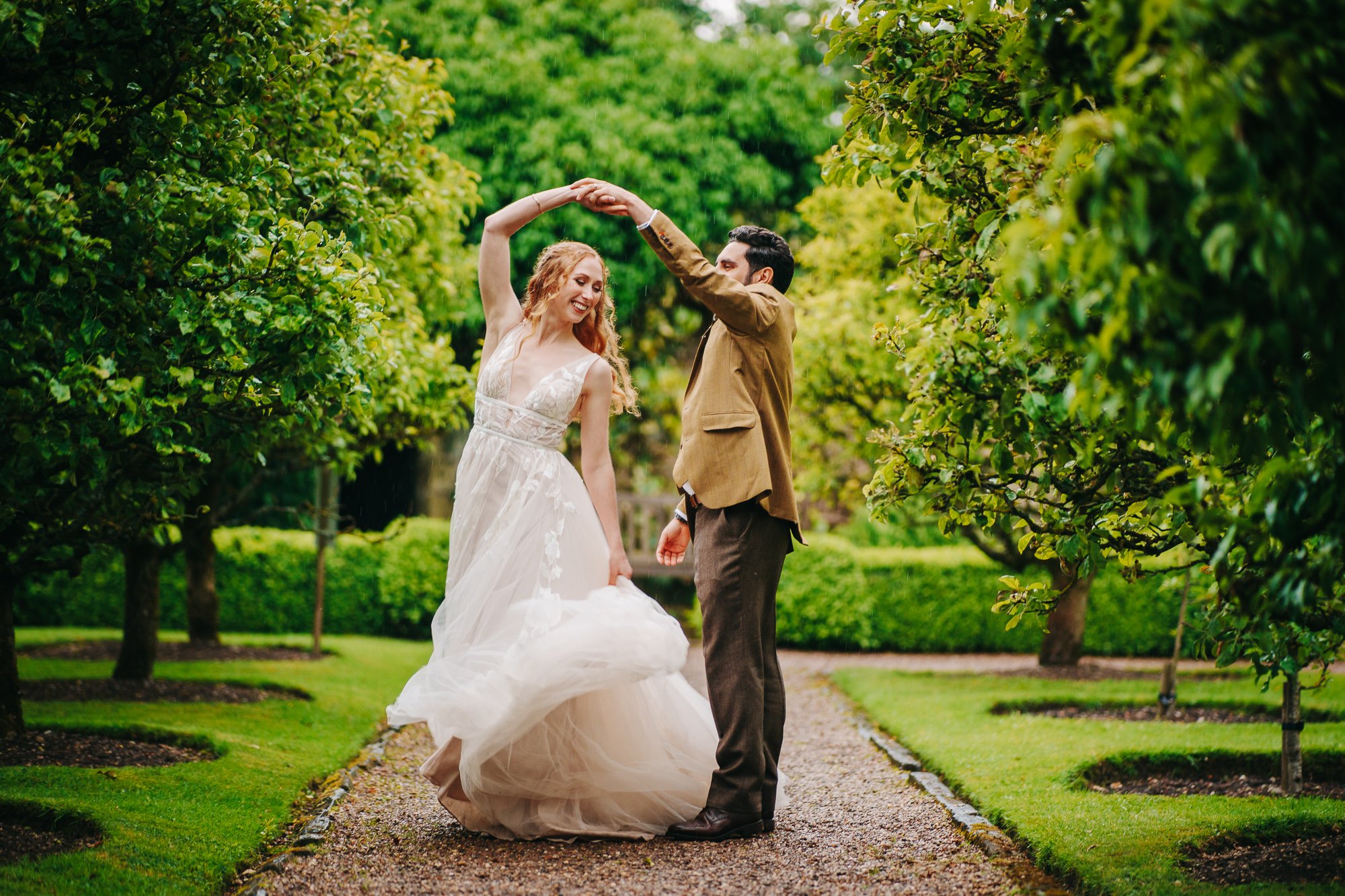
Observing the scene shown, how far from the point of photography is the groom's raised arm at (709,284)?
4.29 meters

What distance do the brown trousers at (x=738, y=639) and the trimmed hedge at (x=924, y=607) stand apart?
9.25m

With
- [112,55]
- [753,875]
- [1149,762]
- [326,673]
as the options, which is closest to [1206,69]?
[753,875]

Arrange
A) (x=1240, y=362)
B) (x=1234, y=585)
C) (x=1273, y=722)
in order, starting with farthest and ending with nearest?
(x=1273, y=722) < (x=1234, y=585) < (x=1240, y=362)

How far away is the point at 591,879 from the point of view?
4.07m

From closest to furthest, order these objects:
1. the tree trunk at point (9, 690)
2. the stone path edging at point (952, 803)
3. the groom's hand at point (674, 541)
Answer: the stone path edging at point (952, 803) → the groom's hand at point (674, 541) → the tree trunk at point (9, 690)

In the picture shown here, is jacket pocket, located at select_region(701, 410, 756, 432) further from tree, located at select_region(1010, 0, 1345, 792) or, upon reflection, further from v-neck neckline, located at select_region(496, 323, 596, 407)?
tree, located at select_region(1010, 0, 1345, 792)

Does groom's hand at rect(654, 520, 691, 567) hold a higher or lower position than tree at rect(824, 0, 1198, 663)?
lower

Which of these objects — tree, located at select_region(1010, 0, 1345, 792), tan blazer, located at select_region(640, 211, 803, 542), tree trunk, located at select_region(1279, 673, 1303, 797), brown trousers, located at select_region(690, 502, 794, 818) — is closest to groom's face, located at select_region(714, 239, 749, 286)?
tan blazer, located at select_region(640, 211, 803, 542)

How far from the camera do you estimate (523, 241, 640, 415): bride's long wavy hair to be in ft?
15.6

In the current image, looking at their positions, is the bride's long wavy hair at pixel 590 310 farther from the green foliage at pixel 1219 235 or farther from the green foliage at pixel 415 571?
the green foliage at pixel 415 571

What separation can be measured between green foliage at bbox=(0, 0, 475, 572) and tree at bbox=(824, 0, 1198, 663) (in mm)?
2371

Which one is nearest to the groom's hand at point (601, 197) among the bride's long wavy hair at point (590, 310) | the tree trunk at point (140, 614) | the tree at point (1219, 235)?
the bride's long wavy hair at point (590, 310)

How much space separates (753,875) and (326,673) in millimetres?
6705

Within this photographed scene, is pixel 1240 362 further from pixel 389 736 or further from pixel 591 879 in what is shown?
pixel 389 736
